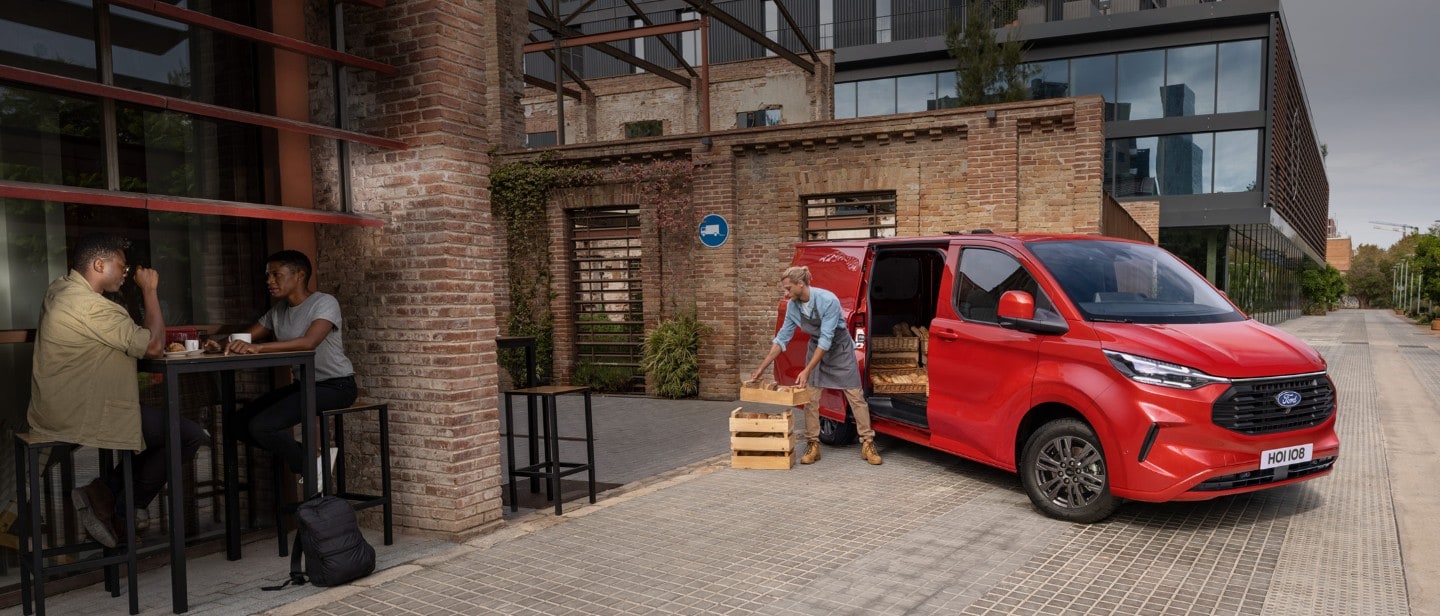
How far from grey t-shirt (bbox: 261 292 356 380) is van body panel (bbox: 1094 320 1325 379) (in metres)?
5.12

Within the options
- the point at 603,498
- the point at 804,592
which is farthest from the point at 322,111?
the point at 804,592

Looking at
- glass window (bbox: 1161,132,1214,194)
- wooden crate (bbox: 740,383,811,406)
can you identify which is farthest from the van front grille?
glass window (bbox: 1161,132,1214,194)

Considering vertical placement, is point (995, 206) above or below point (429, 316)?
above

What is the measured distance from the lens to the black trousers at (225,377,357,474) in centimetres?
517

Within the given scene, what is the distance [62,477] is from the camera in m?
4.82

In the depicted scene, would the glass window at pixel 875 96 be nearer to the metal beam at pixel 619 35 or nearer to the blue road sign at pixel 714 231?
the metal beam at pixel 619 35

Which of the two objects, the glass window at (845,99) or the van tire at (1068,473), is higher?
the glass window at (845,99)

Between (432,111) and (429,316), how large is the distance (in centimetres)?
139

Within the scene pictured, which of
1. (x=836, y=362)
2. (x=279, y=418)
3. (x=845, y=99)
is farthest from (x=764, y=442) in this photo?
(x=845, y=99)

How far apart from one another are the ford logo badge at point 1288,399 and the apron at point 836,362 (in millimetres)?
3383

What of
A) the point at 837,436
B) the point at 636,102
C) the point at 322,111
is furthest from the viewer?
the point at 636,102

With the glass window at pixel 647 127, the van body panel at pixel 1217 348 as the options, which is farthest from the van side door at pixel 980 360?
the glass window at pixel 647 127

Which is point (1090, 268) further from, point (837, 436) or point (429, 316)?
point (429, 316)

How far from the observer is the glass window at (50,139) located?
14.9ft
